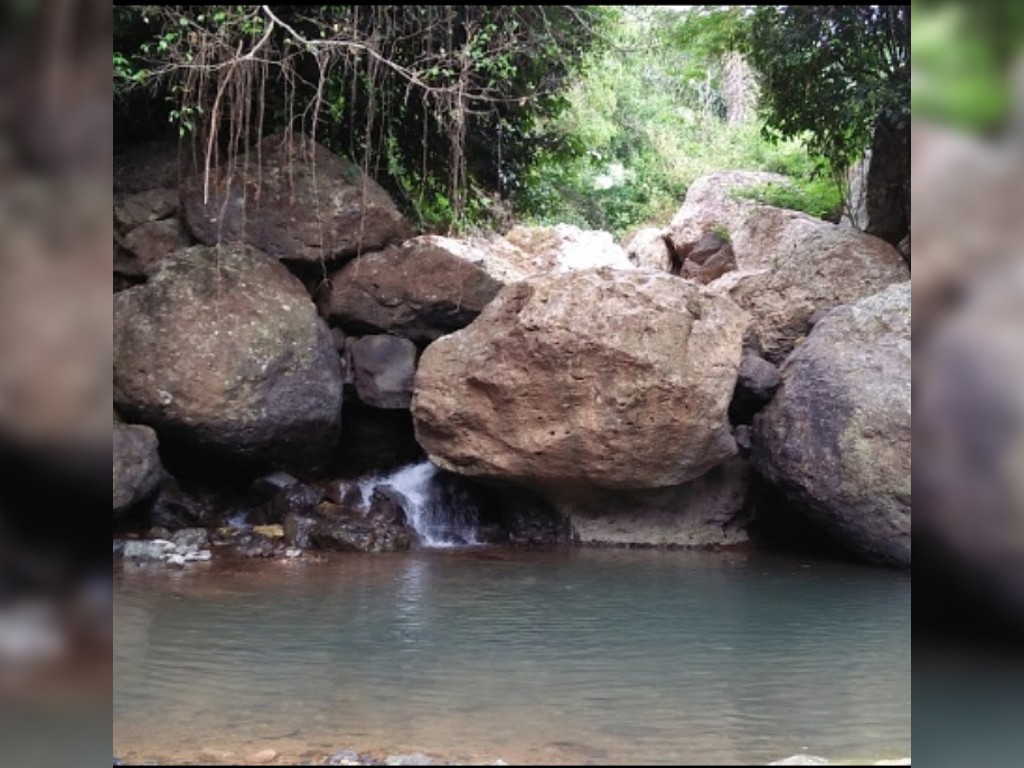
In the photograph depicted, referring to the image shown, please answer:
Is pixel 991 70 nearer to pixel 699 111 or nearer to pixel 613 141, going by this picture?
pixel 613 141

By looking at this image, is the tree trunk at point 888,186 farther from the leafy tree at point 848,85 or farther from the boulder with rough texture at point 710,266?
the boulder with rough texture at point 710,266

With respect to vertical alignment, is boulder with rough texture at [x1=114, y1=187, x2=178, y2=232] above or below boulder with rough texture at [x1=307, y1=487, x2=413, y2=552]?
above

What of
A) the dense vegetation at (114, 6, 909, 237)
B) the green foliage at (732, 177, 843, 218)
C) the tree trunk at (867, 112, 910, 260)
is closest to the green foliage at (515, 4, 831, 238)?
the green foliage at (732, 177, 843, 218)

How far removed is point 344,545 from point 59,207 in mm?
5564

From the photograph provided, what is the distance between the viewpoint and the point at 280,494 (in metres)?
8.43

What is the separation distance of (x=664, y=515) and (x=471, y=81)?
3.92 m

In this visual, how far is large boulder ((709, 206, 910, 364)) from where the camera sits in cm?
944

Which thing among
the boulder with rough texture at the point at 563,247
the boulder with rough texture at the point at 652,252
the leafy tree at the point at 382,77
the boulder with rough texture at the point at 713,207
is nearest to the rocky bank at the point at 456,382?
the leafy tree at the point at 382,77

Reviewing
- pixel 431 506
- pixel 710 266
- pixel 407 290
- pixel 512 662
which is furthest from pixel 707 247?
pixel 512 662

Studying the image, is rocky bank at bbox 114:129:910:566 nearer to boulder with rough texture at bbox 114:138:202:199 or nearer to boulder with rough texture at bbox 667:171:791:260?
boulder with rough texture at bbox 114:138:202:199

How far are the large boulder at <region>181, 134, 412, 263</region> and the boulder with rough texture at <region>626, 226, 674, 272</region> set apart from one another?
4715mm

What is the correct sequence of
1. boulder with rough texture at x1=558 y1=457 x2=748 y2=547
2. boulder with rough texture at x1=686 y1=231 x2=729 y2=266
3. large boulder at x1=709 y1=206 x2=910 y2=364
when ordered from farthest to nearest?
boulder with rough texture at x1=686 y1=231 x2=729 y2=266 < large boulder at x1=709 y1=206 x2=910 y2=364 < boulder with rough texture at x1=558 y1=457 x2=748 y2=547

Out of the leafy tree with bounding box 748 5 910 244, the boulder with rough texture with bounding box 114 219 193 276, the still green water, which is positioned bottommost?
the still green water

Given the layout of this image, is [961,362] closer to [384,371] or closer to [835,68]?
[384,371]
